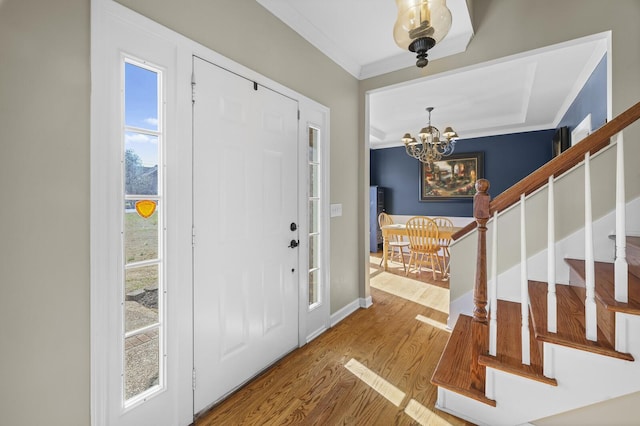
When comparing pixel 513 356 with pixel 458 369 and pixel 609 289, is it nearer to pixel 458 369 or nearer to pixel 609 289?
pixel 458 369

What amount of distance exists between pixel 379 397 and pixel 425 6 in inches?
82.4

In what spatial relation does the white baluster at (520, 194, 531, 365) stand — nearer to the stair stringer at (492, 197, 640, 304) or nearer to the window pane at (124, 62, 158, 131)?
the stair stringer at (492, 197, 640, 304)

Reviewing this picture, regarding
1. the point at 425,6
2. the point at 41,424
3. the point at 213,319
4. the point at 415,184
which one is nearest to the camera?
the point at 41,424

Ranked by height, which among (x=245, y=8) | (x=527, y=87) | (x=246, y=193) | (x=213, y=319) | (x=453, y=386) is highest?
(x=527, y=87)

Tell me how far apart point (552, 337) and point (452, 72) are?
7.34 feet

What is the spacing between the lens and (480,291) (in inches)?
57.6

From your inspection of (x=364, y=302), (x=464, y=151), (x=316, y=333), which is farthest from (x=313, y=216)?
(x=464, y=151)

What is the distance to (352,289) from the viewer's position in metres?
3.11

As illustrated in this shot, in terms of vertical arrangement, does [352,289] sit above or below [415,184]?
below

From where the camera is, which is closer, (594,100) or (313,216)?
(313,216)

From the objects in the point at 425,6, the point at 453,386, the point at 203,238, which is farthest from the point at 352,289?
the point at 425,6

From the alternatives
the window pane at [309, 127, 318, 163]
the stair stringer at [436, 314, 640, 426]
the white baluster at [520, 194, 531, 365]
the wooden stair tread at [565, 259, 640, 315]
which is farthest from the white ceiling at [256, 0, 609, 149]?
the stair stringer at [436, 314, 640, 426]

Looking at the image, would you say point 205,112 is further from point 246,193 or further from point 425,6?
point 425,6

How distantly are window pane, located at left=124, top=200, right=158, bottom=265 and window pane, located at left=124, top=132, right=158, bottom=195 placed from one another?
0.08 m
